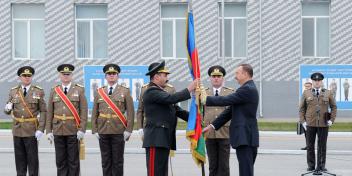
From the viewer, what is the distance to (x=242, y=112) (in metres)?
10.8

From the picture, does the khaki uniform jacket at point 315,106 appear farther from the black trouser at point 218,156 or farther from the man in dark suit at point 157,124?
the man in dark suit at point 157,124

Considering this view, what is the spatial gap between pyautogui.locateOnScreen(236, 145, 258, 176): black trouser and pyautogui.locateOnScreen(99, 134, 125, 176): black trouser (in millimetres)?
2545

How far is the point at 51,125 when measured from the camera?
12.6 m

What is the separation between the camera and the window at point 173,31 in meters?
32.9

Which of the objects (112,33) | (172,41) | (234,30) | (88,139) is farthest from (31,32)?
(88,139)

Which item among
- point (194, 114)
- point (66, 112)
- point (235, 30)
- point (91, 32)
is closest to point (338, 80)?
point (235, 30)

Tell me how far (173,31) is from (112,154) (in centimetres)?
2063

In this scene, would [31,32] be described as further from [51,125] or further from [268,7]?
[51,125]

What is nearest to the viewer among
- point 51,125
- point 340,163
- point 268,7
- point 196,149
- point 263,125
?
point 196,149

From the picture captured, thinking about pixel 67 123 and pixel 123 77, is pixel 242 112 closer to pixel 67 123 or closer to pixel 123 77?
pixel 67 123

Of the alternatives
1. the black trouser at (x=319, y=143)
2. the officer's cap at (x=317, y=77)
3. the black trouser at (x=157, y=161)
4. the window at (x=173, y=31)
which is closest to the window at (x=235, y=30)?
the window at (x=173, y=31)

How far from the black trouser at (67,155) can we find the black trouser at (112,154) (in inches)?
17.1

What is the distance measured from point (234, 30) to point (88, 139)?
1138cm

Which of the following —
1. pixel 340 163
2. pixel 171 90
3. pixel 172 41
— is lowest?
pixel 340 163
